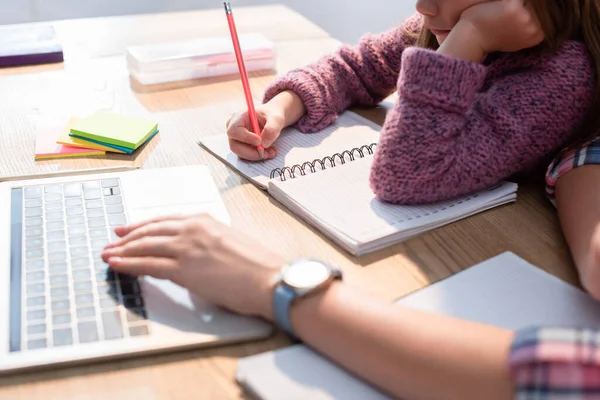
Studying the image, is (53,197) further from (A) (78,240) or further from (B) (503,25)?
(B) (503,25)

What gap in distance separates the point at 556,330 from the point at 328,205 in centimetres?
35

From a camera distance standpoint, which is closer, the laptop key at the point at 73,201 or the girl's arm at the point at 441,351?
the girl's arm at the point at 441,351

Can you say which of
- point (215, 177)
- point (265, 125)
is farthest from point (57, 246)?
point (265, 125)

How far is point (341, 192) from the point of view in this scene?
84 cm

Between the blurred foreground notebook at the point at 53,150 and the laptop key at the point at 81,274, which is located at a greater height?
the blurred foreground notebook at the point at 53,150

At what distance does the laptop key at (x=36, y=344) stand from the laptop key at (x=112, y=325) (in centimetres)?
5

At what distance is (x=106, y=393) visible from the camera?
546 millimetres

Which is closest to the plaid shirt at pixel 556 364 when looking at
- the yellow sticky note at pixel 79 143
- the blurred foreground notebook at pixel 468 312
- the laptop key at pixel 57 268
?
the blurred foreground notebook at pixel 468 312

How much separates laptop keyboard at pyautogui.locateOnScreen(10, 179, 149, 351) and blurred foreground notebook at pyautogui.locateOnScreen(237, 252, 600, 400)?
124mm

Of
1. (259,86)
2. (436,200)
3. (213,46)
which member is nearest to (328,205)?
(436,200)

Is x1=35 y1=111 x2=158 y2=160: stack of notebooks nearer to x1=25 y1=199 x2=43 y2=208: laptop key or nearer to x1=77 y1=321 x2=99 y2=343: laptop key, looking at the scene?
x1=25 y1=199 x2=43 y2=208: laptop key

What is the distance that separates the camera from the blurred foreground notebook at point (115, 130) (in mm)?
948

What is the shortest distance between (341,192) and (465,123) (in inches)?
6.7

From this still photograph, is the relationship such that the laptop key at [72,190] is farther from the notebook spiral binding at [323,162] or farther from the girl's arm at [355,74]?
the girl's arm at [355,74]
